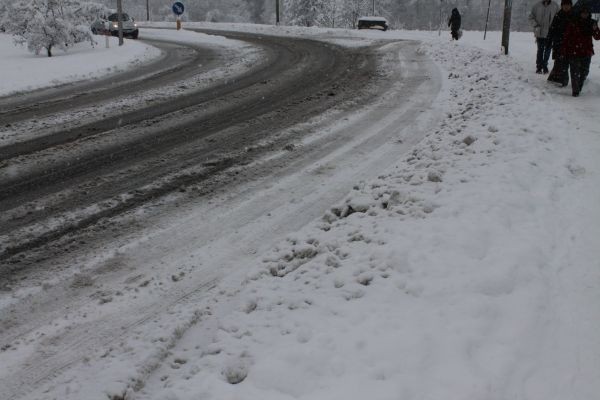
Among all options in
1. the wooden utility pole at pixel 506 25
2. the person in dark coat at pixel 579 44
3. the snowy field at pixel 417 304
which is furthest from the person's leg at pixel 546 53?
the snowy field at pixel 417 304

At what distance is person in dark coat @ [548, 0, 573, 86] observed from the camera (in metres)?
10.3

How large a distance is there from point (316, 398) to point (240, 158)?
168 inches

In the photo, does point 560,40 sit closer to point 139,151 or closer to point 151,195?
point 139,151

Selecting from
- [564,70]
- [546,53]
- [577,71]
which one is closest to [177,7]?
[546,53]

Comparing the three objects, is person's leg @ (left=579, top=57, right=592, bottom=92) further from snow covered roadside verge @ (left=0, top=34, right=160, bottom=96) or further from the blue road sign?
the blue road sign

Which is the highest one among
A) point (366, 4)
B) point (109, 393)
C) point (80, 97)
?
point (366, 4)

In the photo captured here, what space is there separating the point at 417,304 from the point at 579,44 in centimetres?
844

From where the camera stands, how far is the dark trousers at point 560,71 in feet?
33.6

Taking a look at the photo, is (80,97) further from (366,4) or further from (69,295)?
(366,4)

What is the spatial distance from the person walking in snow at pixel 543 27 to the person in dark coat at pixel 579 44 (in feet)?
6.41

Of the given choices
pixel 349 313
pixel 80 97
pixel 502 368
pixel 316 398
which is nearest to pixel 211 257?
pixel 349 313

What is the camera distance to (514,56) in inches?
601

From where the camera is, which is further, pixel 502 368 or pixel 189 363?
pixel 189 363

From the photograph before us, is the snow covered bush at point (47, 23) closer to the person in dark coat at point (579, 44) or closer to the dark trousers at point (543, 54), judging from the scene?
the dark trousers at point (543, 54)
